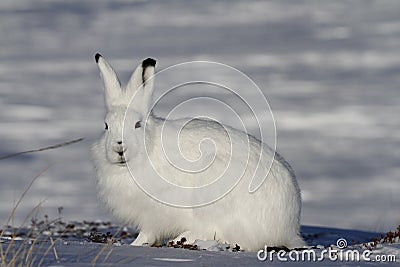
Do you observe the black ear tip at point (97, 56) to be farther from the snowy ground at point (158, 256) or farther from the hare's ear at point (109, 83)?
the snowy ground at point (158, 256)

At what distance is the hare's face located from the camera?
7711 mm

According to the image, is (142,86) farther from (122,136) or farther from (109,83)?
(122,136)

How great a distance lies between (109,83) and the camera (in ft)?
26.9

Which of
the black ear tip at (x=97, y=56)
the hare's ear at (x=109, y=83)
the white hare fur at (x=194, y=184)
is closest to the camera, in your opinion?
the white hare fur at (x=194, y=184)

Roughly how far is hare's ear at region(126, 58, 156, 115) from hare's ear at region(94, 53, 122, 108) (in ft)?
0.41

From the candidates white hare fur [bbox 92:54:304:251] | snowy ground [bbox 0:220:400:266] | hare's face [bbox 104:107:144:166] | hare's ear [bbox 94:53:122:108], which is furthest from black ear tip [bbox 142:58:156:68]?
snowy ground [bbox 0:220:400:266]

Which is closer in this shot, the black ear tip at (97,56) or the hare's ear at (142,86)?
the hare's ear at (142,86)

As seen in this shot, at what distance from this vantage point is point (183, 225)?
8156 mm

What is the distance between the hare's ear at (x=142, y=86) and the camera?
8.11 meters

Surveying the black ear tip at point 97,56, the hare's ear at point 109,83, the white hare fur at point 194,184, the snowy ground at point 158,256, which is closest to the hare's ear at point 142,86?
the white hare fur at point 194,184

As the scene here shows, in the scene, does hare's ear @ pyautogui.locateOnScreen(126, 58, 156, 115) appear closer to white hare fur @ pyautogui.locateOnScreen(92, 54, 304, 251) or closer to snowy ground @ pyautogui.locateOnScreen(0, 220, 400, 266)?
white hare fur @ pyautogui.locateOnScreen(92, 54, 304, 251)

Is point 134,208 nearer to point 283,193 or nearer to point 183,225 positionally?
point 183,225

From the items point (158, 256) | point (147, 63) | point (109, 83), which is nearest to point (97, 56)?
point (109, 83)

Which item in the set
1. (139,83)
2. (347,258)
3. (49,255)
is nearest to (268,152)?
(139,83)
